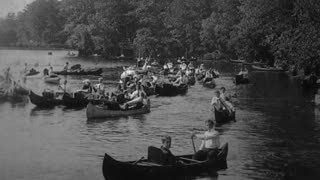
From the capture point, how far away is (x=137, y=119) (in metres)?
35.7

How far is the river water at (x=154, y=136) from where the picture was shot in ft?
76.5

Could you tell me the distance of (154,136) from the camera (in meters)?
30.1

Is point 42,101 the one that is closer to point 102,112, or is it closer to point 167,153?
point 102,112

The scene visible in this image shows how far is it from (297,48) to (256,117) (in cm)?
1022

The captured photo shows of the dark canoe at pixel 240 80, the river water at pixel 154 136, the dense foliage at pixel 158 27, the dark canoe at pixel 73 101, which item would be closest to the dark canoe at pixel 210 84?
the dark canoe at pixel 240 80

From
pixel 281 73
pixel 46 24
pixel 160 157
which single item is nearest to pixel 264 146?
pixel 160 157

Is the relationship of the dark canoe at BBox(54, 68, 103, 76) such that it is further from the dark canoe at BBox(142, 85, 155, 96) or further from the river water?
the river water

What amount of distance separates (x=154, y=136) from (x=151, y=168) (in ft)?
34.0

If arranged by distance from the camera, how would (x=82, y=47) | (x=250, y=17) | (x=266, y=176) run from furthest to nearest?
1. (x=82, y=47)
2. (x=250, y=17)
3. (x=266, y=176)

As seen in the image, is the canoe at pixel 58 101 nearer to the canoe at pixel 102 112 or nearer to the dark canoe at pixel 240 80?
the canoe at pixel 102 112

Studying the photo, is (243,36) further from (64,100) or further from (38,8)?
(38,8)

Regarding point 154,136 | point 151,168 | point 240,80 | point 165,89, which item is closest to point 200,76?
point 240,80

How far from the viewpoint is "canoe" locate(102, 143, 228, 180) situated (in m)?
19.5

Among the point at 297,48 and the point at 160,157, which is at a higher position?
the point at 297,48
